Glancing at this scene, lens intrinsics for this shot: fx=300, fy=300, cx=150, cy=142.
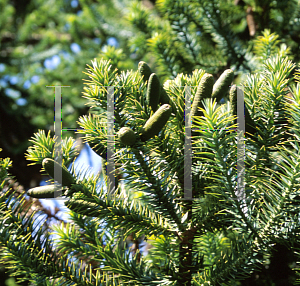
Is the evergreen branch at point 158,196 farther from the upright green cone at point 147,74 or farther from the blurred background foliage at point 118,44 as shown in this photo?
the blurred background foliage at point 118,44

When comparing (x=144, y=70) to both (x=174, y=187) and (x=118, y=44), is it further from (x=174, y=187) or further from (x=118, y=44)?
(x=118, y=44)

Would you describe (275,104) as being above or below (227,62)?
below

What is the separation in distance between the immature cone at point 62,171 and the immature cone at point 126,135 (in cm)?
13

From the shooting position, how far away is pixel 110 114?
573 mm

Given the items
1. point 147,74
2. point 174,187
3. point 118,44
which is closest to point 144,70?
point 147,74

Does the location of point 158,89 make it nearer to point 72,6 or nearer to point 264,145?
point 264,145

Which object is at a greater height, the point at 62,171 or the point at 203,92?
the point at 203,92

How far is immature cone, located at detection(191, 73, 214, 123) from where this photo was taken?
571mm

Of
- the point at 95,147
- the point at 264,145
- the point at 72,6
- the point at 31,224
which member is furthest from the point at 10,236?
the point at 72,6

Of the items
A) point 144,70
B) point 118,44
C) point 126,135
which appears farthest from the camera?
point 118,44

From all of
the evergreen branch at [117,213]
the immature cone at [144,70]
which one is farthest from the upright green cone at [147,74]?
the evergreen branch at [117,213]

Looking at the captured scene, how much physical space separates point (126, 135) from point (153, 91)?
0.40 ft

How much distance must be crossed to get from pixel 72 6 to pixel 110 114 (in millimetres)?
2442

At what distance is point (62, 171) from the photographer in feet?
1.83
